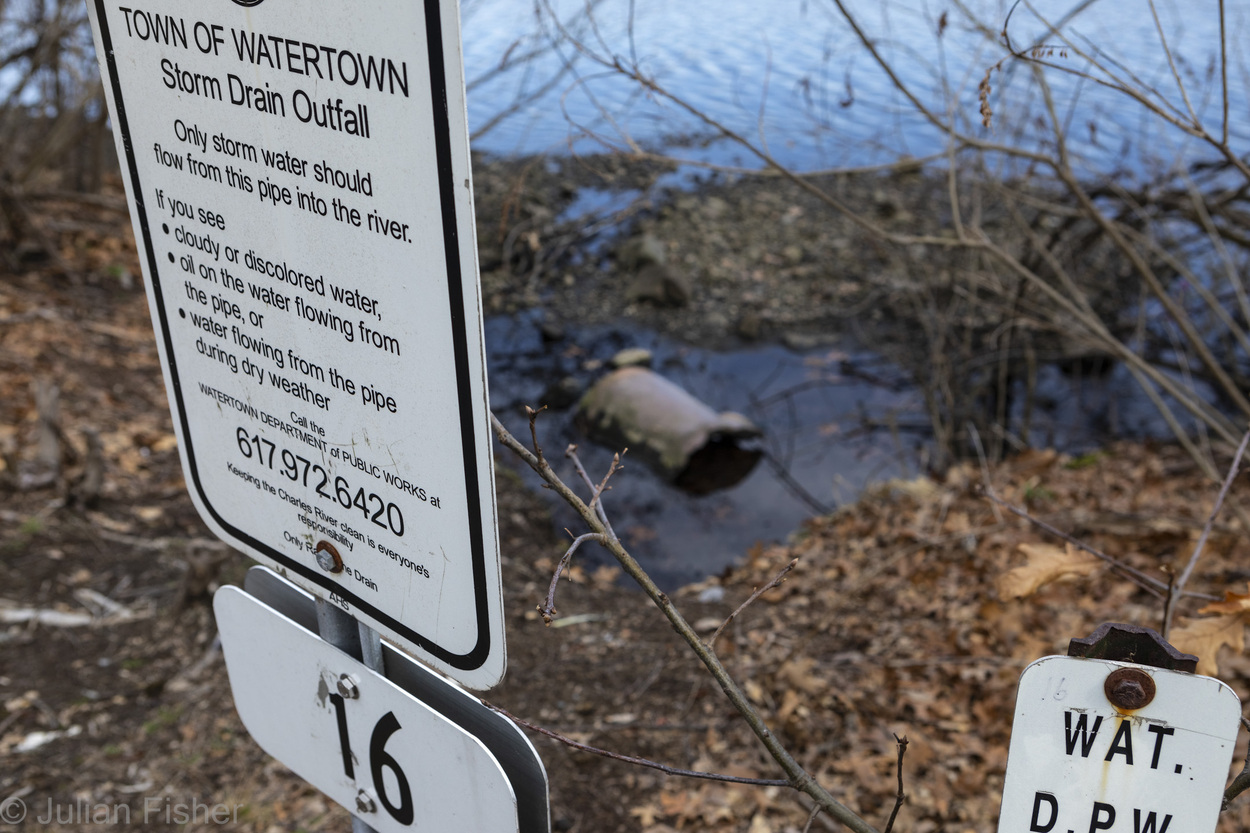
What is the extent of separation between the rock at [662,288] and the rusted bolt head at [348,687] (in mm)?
9301

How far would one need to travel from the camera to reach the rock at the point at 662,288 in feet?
33.6

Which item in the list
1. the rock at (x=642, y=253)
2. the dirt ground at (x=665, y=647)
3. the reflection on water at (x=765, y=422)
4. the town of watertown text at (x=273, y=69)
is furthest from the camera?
the rock at (x=642, y=253)

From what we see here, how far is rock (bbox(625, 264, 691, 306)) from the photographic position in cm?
1025

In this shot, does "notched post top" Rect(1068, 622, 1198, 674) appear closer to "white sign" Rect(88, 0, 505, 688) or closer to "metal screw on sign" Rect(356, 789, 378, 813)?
"white sign" Rect(88, 0, 505, 688)

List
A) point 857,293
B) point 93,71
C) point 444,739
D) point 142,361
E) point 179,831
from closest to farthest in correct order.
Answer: point 444,739, point 179,831, point 142,361, point 93,71, point 857,293

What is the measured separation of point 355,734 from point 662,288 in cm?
931

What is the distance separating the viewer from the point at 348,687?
115 cm

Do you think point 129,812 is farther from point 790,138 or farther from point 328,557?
point 790,138

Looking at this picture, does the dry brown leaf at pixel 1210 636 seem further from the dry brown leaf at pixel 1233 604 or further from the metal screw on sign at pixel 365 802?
the metal screw on sign at pixel 365 802

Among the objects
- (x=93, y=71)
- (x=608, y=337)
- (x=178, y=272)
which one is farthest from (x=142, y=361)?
(x=178, y=272)

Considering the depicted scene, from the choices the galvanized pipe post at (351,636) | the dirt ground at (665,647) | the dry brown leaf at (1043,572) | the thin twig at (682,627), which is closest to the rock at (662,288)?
the dirt ground at (665,647)

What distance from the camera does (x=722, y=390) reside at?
8.99m

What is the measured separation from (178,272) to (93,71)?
917 cm

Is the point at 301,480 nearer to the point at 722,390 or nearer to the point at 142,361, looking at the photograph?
the point at 142,361
